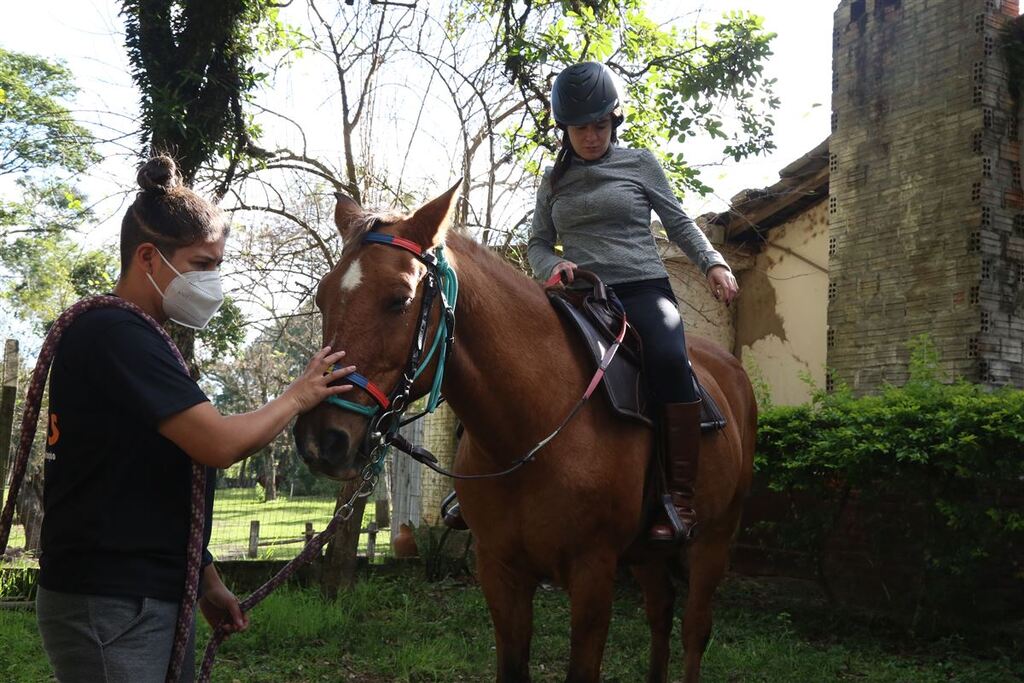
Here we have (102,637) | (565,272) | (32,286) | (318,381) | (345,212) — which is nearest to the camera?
(102,637)

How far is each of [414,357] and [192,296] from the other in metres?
0.80

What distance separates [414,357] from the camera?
9.41 feet

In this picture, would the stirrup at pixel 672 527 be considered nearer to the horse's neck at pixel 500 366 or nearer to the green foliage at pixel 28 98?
the horse's neck at pixel 500 366

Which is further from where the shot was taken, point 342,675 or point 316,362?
point 342,675

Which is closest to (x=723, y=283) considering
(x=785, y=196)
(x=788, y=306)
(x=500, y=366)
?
(x=500, y=366)

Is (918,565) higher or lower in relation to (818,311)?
lower

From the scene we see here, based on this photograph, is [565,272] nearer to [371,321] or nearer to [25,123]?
[371,321]

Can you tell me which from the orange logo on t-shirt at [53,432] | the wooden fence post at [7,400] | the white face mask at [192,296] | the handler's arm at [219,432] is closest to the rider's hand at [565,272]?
the white face mask at [192,296]

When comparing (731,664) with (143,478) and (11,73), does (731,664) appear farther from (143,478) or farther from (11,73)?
(11,73)

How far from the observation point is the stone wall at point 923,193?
901 cm

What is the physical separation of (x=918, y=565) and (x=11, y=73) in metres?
23.2

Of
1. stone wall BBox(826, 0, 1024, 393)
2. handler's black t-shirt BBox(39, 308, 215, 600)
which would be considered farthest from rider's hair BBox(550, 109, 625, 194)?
stone wall BBox(826, 0, 1024, 393)

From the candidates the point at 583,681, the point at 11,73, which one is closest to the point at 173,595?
the point at 583,681

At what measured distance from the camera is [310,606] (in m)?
7.09
